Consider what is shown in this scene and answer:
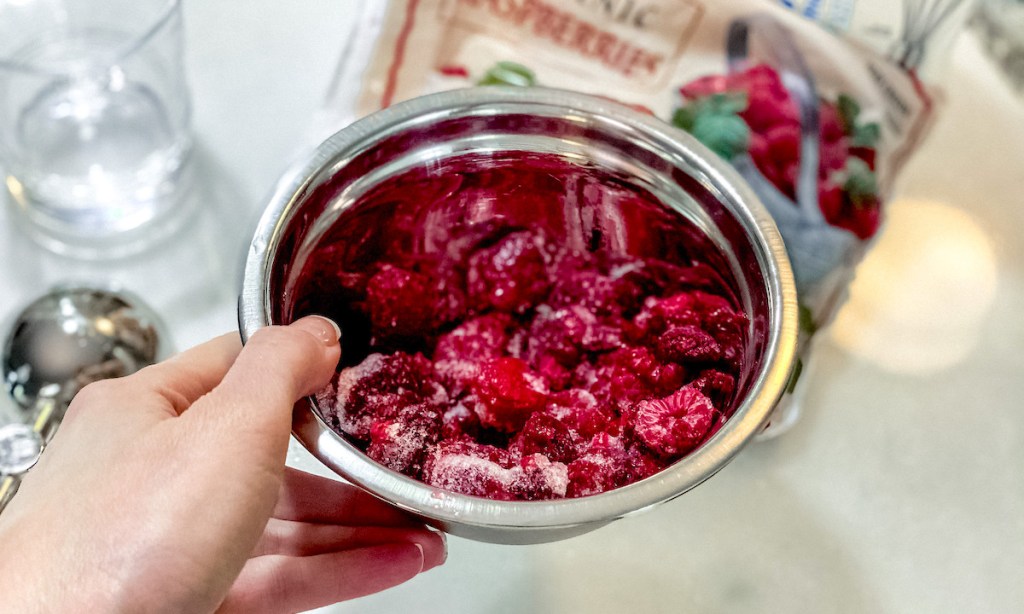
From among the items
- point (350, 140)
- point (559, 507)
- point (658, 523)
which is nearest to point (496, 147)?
point (350, 140)

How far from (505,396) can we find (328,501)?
0.20 metres

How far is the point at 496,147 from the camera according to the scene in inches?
25.6

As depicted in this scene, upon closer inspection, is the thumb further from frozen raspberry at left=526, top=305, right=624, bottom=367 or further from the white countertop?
→ the white countertop

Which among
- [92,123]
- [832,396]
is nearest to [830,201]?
[832,396]

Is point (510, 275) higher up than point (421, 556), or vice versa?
point (510, 275)

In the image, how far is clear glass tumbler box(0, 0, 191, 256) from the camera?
93 centimetres

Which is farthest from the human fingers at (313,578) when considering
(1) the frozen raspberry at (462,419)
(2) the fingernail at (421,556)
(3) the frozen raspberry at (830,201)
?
(3) the frozen raspberry at (830,201)

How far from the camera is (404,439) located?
21.5 inches

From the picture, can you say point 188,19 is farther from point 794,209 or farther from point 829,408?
point 829,408

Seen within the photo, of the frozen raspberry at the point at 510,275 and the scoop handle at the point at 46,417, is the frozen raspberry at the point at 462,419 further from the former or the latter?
the scoop handle at the point at 46,417

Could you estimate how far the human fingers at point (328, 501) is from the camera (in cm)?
68

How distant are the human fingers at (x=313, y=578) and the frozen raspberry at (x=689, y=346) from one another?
0.23 metres

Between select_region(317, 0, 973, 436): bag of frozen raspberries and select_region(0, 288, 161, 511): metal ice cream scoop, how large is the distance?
0.97 feet

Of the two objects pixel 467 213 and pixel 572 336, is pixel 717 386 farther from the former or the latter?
pixel 467 213
